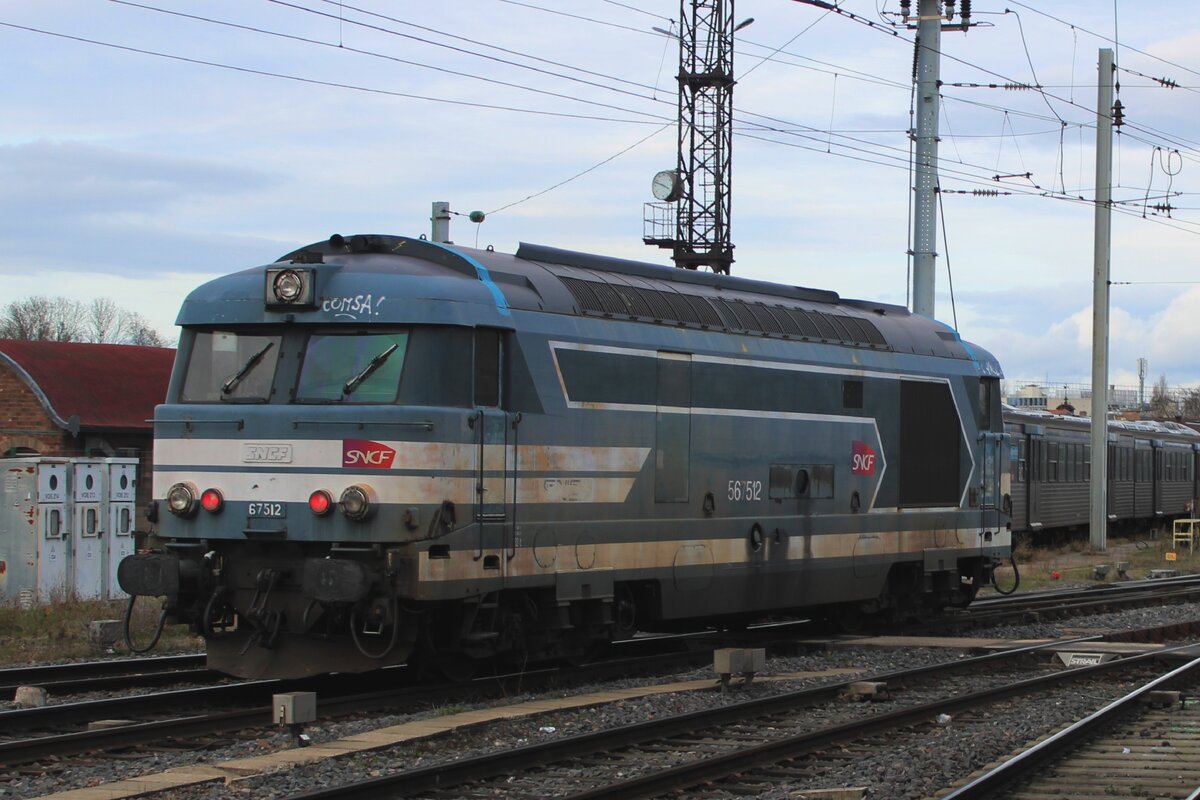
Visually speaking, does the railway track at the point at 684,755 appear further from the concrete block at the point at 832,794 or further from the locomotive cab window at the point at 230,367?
the locomotive cab window at the point at 230,367

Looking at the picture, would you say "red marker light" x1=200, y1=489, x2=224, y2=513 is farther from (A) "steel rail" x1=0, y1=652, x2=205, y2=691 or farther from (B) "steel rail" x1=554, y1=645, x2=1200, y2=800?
(B) "steel rail" x1=554, y1=645, x2=1200, y2=800

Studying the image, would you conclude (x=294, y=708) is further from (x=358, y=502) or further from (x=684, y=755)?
(x=684, y=755)

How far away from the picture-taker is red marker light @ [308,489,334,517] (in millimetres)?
11539

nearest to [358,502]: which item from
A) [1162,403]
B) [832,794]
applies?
[832,794]

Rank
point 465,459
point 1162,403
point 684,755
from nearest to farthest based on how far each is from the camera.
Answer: point 684,755 < point 465,459 < point 1162,403

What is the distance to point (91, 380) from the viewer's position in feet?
92.8

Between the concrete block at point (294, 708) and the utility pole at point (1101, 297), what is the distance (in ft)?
88.1

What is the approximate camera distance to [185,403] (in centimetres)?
1250

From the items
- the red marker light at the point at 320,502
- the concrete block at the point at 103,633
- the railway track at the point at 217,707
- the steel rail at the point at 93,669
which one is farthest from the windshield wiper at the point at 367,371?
the concrete block at the point at 103,633

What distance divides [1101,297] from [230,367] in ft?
87.2

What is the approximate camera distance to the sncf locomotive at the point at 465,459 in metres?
11.6

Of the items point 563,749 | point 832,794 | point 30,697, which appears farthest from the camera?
point 30,697

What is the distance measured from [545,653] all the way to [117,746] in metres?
4.37

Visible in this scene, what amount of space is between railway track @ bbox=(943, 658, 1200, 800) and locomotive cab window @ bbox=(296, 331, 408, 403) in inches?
208
